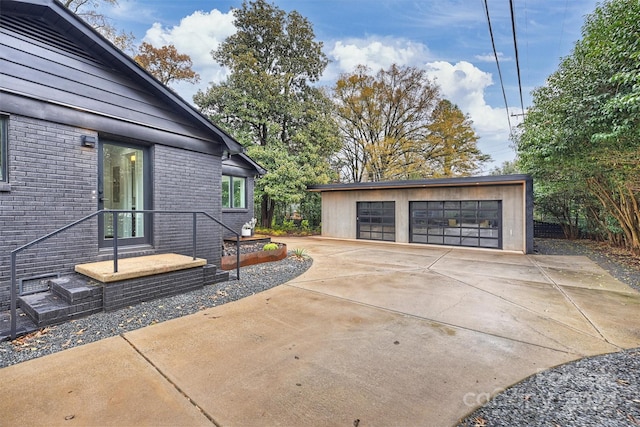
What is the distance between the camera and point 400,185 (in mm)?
11422

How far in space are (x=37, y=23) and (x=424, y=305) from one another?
22.0 feet

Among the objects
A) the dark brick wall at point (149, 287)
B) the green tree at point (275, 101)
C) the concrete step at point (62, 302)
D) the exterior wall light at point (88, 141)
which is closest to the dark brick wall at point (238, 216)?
the green tree at point (275, 101)

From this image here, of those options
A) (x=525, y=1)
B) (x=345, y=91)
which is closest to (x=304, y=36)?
(x=345, y=91)

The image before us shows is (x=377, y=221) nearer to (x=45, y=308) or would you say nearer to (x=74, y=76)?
(x=74, y=76)

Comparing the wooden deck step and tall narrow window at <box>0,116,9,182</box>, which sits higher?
tall narrow window at <box>0,116,9,182</box>

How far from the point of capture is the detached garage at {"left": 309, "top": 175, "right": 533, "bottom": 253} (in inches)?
382

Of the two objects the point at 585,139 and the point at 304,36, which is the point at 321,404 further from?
the point at 304,36

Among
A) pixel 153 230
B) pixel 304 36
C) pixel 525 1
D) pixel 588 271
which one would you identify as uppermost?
pixel 304 36

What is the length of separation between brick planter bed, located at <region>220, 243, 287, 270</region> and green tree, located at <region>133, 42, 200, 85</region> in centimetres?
1325

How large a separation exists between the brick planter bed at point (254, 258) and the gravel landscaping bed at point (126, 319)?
2.54 feet

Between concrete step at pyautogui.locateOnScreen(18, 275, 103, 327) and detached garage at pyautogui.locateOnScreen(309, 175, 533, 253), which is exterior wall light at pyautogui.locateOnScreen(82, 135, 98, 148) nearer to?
concrete step at pyautogui.locateOnScreen(18, 275, 103, 327)

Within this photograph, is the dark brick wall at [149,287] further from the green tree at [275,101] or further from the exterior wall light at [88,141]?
the green tree at [275,101]

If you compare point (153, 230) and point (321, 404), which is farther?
point (153, 230)

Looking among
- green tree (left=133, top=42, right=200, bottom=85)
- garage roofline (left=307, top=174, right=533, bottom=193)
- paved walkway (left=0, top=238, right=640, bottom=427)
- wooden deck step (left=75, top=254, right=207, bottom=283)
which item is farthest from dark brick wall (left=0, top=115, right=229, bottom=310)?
green tree (left=133, top=42, right=200, bottom=85)
